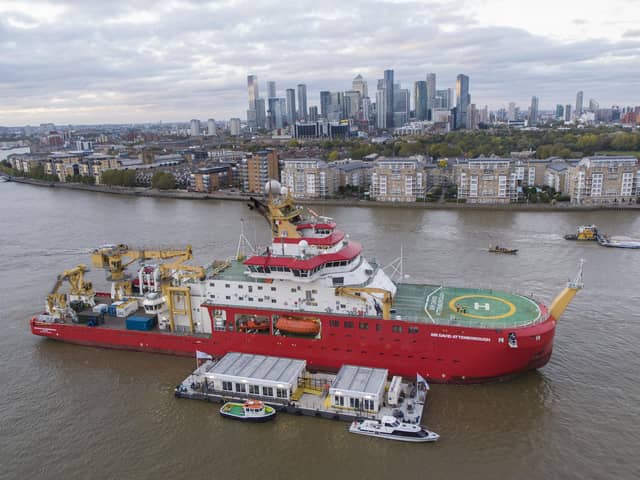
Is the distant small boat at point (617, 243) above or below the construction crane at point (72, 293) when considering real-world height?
below

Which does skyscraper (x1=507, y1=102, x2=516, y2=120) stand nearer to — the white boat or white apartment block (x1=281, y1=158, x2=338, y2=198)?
white apartment block (x1=281, y1=158, x2=338, y2=198)

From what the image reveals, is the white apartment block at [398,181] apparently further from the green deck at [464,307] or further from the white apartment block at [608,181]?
the green deck at [464,307]

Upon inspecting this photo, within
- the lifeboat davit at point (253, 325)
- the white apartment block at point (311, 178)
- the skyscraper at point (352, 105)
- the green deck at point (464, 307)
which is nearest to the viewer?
Result: the green deck at point (464, 307)

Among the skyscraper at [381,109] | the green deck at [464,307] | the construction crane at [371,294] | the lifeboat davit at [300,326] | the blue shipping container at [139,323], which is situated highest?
the skyscraper at [381,109]

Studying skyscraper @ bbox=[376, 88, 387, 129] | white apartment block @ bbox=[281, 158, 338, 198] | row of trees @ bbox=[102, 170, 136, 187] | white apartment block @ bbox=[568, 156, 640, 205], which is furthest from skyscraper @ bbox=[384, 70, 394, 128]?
white apartment block @ bbox=[568, 156, 640, 205]

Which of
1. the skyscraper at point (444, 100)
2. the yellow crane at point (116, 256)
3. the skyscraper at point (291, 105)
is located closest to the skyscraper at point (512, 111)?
the skyscraper at point (444, 100)

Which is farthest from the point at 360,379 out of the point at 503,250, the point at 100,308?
the point at 503,250

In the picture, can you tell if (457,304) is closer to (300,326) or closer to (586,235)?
(300,326)
